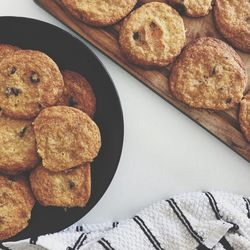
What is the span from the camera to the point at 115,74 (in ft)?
4.97

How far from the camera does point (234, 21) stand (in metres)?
1.50

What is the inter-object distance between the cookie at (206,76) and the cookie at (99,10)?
0.75 ft

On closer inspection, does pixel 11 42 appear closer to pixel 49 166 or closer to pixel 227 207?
pixel 49 166

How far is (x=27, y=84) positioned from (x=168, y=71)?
1.43 ft

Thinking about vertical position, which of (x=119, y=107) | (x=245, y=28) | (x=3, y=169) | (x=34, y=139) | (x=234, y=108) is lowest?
(x=3, y=169)

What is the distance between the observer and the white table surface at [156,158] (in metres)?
1.54

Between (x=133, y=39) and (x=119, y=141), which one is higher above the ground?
(x=133, y=39)

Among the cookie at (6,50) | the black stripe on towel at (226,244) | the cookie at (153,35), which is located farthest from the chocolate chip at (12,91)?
the black stripe on towel at (226,244)

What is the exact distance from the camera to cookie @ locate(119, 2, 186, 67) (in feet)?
4.79

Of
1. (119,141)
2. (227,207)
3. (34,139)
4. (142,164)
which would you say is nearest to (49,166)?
(34,139)

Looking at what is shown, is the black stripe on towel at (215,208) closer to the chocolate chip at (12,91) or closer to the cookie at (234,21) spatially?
the cookie at (234,21)

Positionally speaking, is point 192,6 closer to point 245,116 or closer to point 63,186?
point 245,116

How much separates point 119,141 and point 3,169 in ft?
1.12

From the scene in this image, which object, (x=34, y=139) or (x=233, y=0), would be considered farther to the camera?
(x=233, y=0)
